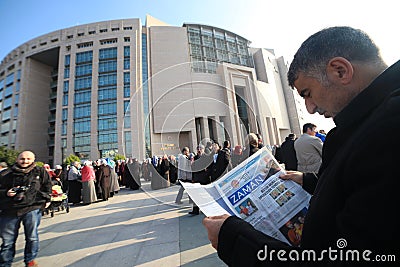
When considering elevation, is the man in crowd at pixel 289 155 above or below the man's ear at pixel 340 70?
below

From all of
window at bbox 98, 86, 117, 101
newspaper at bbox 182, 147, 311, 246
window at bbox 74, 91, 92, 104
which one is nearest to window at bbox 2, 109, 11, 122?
window at bbox 74, 91, 92, 104

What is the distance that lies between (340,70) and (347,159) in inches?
15.4

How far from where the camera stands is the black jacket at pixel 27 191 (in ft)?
8.14

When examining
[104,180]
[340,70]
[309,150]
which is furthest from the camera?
[104,180]

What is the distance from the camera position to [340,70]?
68 centimetres

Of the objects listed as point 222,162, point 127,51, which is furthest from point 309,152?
point 127,51

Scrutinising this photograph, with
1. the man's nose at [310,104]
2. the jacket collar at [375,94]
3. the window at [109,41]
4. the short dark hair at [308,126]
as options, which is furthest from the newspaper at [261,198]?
the window at [109,41]

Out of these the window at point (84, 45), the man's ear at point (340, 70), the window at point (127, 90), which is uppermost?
the window at point (84, 45)

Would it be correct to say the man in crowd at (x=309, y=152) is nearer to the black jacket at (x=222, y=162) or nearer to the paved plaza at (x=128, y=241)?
the black jacket at (x=222, y=162)

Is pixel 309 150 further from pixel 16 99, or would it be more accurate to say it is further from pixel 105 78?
pixel 16 99

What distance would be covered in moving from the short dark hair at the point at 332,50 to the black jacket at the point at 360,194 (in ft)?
0.46

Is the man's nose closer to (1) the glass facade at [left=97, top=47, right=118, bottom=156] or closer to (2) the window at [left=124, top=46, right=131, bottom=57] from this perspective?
Answer: (1) the glass facade at [left=97, top=47, right=118, bottom=156]

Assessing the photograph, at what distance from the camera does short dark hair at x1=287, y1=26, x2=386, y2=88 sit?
0.66 metres

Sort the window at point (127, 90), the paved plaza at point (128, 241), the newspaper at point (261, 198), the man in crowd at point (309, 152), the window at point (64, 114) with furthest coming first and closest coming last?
the window at point (64, 114), the window at point (127, 90), the man in crowd at point (309, 152), the paved plaza at point (128, 241), the newspaper at point (261, 198)
